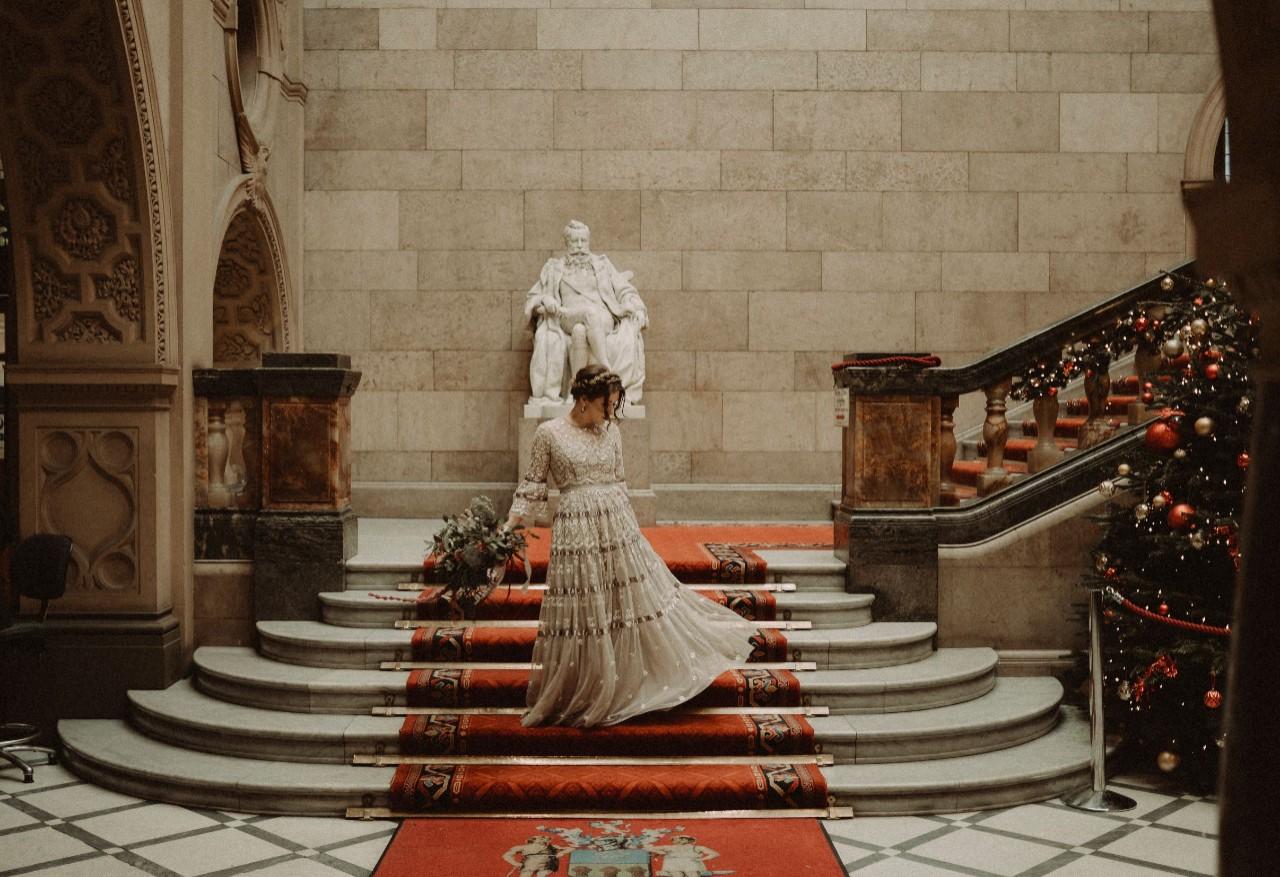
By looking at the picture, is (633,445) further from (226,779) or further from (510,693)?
(226,779)

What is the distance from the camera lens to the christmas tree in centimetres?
556

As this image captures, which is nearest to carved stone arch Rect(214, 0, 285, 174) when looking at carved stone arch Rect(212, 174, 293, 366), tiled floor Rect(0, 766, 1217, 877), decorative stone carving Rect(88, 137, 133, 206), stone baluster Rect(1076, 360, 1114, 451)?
carved stone arch Rect(212, 174, 293, 366)

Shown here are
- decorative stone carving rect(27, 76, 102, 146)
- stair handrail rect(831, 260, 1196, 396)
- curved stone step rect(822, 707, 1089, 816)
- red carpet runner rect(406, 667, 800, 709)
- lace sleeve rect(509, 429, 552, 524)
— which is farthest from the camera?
stair handrail rect(831, 260, 1196, 396)

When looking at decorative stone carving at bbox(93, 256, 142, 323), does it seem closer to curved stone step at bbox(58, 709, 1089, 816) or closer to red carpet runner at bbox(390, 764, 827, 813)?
curved stone step at bbox(58, 709, 1089, 816)

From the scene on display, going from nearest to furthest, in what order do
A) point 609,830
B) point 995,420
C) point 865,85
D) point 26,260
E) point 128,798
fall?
point 609,830 → point 128,798 → point 26,260 → point 995,420 → point 865,85

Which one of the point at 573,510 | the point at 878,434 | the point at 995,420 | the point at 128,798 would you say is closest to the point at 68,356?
the point at 128,798

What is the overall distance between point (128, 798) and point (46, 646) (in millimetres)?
1163

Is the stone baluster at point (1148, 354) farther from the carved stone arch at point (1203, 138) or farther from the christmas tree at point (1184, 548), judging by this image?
the carved stone arch at point (1203, 138)

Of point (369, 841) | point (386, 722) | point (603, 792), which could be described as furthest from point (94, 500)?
point (603, 792)

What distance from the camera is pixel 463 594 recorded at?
19.5ft

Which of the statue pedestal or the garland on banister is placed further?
the statue pedestal

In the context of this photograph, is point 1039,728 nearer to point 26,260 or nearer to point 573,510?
point 573,510

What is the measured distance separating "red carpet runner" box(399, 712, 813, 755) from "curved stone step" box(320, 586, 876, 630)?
108 cm

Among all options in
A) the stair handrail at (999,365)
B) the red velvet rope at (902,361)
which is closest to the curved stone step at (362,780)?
the stair handrail at (999,365)
